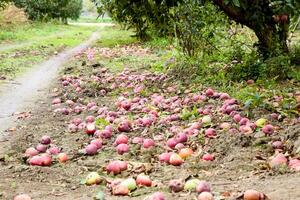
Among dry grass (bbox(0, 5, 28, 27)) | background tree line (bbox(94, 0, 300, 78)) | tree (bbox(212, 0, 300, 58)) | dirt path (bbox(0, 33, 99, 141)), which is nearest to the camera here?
dirt path (bbox(0, 33, 99, 141))

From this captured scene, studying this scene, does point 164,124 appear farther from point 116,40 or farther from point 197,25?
point 116,40

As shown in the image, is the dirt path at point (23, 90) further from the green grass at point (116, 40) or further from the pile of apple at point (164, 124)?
the green grass at point (116, 40)

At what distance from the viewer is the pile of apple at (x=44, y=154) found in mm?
4555

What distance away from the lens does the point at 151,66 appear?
11.9 metres

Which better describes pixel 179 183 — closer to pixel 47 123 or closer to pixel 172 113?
pixel 172 113

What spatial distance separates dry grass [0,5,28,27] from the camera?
111ft

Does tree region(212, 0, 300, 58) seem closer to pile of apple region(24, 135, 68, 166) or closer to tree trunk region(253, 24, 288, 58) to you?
tree trunk region(253, 24, 288, 58)

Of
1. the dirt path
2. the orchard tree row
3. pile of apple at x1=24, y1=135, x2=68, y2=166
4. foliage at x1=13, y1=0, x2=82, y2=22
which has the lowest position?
the dirt path

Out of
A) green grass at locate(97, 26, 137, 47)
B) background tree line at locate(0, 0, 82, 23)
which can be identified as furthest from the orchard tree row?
background tree line at locate(0, 0, 82, 23)

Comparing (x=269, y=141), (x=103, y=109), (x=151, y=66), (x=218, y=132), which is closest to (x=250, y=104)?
(x=218, y=132)

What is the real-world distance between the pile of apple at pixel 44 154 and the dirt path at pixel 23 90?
78 cm

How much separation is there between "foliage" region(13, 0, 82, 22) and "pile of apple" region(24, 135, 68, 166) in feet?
121

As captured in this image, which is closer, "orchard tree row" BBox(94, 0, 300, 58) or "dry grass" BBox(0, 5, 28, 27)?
"orchard tree row" BBox(94, 0, 300, 58)

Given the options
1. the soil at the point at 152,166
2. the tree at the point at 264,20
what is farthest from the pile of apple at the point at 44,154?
the tree at the point at 264,20
